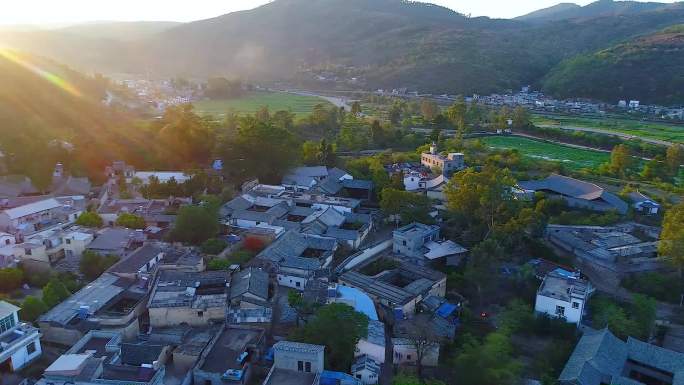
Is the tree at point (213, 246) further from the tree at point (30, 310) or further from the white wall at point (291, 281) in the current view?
the tree at point (30, 310)

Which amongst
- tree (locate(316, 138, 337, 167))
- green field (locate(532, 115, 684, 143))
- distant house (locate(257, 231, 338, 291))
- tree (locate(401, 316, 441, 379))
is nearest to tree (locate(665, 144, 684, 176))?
green field (locate(532, 115, 684, 143))

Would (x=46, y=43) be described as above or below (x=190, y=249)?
above

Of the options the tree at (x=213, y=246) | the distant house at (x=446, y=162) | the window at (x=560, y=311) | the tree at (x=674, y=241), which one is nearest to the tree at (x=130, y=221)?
the tree at (x=213, y=246)

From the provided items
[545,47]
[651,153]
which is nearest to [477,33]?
[545,47]

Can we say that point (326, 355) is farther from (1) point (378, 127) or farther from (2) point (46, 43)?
(2) point (46, 43)

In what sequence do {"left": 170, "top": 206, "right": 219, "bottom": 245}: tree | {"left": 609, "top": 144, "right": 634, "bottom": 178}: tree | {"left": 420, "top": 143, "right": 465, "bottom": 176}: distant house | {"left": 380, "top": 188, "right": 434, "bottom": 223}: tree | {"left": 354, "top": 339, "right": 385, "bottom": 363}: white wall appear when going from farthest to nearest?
{"left": 609, "top": 144, "right": 634, "bottom": 178}: tree
{"left": 420, "top": 143, "right": 465, "bottom": 176}: distant house
{"left": 380, "top": 188, "right": 434, "bottom": 223}: tree
{"left": 170, "top": 206, "right": 219, "bottom": 245}: tree
{"left": 354, "top": 339, "right": 385, "bottom": 363}: white wall

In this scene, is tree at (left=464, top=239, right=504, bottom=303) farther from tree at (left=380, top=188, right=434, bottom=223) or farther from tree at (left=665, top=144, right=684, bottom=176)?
tree at (left=665, top=144, right=684, bottom=176)
